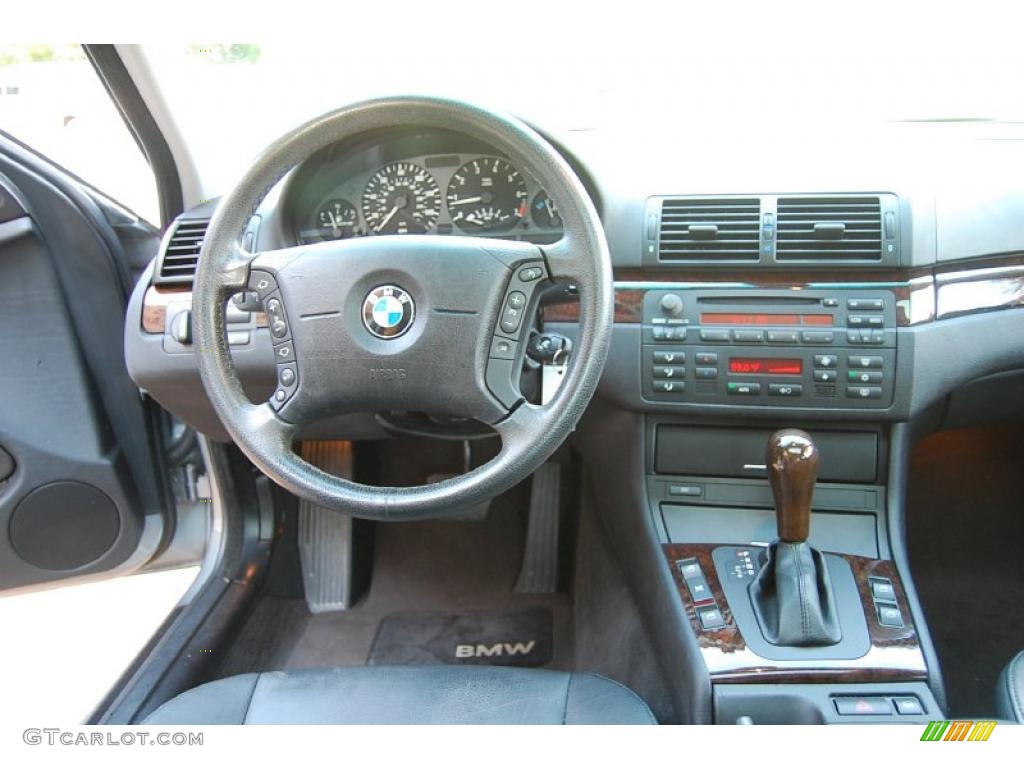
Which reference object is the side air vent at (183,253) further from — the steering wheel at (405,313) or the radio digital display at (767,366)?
the radio digital display at (767,366)

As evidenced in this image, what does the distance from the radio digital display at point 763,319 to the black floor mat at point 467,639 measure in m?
0.99

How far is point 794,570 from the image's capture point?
1.39 m

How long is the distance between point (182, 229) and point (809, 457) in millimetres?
1361

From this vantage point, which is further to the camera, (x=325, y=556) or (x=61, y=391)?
(x=325, y=556)

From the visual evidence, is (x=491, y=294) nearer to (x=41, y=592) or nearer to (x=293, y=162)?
(x=293, y=162)

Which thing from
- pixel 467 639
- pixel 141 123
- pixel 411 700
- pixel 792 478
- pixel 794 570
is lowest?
pixel 467 639

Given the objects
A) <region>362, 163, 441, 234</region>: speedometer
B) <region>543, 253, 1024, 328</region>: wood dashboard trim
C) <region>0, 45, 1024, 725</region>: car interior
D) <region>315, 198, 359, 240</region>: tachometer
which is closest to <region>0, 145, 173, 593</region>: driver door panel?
<region>0, 45, 1024, 725</region>: car interior

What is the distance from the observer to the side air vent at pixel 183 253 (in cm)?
168

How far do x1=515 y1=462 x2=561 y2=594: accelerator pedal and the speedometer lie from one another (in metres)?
0.90

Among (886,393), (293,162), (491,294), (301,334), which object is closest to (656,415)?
(886,393)

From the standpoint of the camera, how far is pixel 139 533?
2.10 meters

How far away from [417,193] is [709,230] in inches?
23.5
